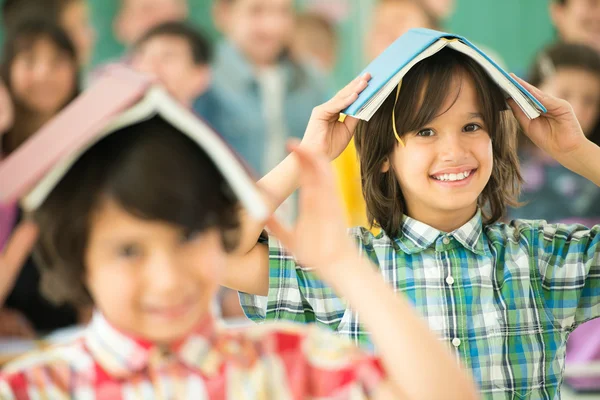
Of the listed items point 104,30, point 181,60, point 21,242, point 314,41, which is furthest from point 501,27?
point 21,242

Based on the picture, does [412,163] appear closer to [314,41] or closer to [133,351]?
[133,351]

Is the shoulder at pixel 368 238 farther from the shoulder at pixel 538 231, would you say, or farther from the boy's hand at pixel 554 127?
the boy's hand at pixel 554 127

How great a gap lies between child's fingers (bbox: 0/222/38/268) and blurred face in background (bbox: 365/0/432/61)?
3.04 metres

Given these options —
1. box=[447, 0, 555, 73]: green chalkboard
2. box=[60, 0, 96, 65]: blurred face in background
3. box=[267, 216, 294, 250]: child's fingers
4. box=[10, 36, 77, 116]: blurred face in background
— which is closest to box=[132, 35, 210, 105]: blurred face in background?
box=[60, 0, 96, 65]: blurred face in background

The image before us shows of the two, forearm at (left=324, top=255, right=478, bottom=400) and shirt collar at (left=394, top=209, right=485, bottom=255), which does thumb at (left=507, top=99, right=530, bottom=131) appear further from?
forearm at (left=324, top=255, right=478, bottom=400)

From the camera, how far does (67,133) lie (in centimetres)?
84

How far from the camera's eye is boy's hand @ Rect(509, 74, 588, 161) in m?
1.43

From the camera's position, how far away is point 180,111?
855 millimetres

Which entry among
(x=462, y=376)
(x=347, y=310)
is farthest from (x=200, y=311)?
(x=347, y=310)

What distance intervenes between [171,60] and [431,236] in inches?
99.8

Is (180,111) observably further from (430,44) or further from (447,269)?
(447,269)

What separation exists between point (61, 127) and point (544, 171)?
132 inches

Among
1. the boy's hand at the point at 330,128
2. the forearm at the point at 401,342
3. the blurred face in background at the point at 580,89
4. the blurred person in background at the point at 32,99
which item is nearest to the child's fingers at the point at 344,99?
the boy's hand at the point at 330,128

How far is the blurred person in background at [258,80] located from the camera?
377 cm
